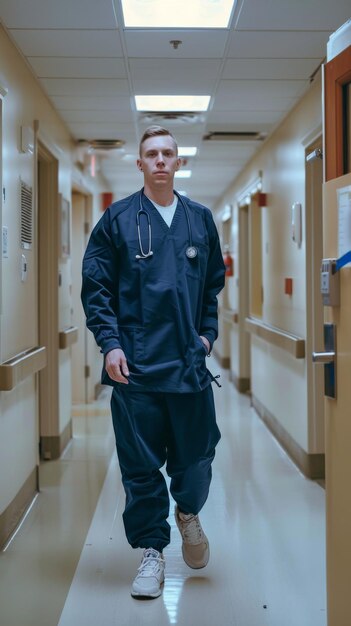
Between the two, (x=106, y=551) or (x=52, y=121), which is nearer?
(x=106, y=551)

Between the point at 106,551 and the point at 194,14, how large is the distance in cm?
237

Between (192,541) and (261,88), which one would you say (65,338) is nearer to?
(261,88)

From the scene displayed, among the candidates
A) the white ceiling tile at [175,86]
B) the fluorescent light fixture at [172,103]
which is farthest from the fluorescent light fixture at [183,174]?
the white ceiling tile at [175,86]

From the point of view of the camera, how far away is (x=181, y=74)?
12.6ft

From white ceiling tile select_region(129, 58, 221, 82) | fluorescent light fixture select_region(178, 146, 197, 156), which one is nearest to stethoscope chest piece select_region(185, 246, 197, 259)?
white ceiling tile select_region(129, 58, 221, 82)

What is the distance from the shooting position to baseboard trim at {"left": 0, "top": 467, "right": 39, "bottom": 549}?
294cm

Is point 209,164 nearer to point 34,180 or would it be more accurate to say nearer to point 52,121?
point 52,121

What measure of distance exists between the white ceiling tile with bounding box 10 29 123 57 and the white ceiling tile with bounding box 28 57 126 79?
0.24 feet

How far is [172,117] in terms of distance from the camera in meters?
4.80

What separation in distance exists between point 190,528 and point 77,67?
249 centimetres

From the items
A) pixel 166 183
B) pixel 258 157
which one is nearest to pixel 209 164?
pixel 258 157

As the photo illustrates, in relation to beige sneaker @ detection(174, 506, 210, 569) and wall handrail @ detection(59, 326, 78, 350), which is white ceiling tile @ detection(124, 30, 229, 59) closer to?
wall handrail @ detection(59, 326, 78, 350)

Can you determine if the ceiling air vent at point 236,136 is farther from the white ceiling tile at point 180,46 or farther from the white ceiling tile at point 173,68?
the white ceiling tile at point 180,46

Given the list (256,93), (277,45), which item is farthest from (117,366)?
(256,93)
